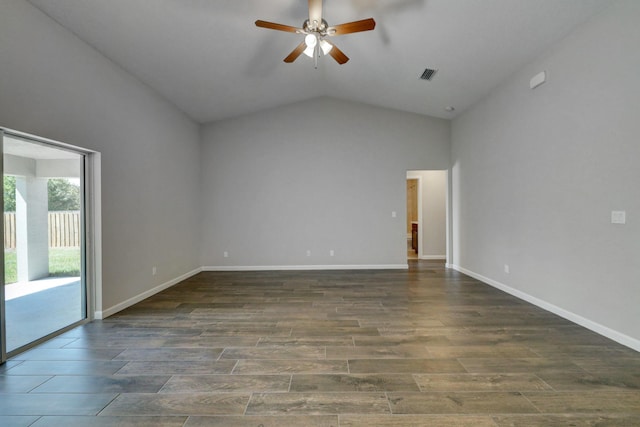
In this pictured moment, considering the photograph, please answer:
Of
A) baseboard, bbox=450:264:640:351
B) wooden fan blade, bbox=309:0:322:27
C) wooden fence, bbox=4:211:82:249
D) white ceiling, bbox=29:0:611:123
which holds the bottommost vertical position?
baseboard, bbox=450:264:640:351

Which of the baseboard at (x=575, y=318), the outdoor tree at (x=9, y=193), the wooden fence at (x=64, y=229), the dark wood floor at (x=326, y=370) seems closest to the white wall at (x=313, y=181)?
the baseboard at (x=575, y=318)

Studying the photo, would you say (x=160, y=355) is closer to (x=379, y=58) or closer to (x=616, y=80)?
(x=379, y=58)

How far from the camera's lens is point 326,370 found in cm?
221

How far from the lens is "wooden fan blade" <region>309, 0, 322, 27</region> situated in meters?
2.65

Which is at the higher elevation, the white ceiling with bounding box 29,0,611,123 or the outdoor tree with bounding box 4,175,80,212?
the white ceiling with bounding box 29,0,611,123

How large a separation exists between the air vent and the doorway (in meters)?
4.73

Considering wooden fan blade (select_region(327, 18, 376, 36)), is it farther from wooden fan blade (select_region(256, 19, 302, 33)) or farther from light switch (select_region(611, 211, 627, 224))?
light switch (select_region(611, 211, 627, 224))

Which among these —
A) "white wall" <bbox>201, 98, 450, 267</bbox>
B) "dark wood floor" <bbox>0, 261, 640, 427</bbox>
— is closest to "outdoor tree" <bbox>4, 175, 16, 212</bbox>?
"dark wood floor" <bbox>0, 261, 640, 427</bbox>

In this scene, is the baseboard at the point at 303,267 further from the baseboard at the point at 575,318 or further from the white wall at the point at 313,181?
the baseboard at the point at 575,318

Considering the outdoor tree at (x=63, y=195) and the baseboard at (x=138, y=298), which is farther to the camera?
the baseboard at (x=138, y=298)

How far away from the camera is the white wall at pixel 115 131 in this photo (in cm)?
248

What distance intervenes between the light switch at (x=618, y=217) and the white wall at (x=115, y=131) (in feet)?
17.7

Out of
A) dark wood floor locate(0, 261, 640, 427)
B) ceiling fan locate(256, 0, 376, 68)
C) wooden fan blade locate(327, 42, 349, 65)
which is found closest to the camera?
dark wood floor locate(0, 261, 640, 427)

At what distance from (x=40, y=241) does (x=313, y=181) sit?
438 cm
